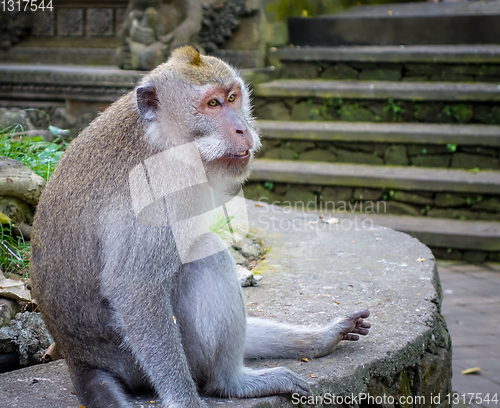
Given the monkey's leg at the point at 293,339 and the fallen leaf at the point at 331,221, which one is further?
the fallen leaf at the point at 331,221

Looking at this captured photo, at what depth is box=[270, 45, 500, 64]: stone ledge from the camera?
6.33m

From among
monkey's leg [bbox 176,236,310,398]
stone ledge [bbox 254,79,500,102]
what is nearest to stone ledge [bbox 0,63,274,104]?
stone ledge [bbox 254,79,500,102]

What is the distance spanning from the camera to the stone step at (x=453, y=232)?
5.56 meters

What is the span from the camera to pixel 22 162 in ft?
10.7

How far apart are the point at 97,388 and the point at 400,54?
558cm

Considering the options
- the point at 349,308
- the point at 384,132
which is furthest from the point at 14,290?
the point at 384,132

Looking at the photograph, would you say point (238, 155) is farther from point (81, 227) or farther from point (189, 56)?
point (81, 227)

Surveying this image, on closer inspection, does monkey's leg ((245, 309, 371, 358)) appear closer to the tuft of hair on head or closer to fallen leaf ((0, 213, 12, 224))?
the tuft of hair on head

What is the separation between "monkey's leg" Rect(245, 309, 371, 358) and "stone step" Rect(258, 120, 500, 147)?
4.13 m

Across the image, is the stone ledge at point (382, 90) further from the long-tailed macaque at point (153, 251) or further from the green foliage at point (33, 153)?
the long-tailed macaque at point (153, 251)

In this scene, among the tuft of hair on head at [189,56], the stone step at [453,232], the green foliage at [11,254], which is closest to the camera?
the tuft of hair on head at [189,56]

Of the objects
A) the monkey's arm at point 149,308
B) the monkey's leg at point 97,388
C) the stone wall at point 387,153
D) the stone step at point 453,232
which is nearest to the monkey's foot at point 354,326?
the monkey's arm at point 149,308

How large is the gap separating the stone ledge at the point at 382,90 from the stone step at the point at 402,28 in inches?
28.3

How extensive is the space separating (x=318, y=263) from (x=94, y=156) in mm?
1702
